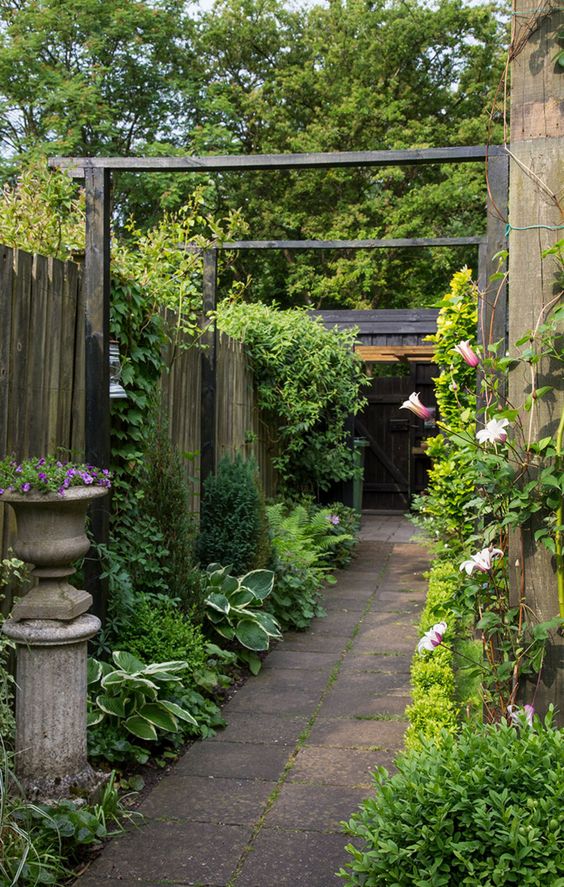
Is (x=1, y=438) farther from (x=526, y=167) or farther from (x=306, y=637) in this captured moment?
(x=306, y=637)

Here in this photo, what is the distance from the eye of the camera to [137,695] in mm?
4055

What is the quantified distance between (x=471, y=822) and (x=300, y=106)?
21905mm

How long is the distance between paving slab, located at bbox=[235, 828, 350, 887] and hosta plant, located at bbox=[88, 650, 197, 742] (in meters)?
0.85

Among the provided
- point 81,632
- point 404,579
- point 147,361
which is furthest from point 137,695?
point 404,579

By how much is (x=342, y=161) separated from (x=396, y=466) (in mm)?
11345

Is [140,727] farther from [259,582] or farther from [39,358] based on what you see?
[259,582]

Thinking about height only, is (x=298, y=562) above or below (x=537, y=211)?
below

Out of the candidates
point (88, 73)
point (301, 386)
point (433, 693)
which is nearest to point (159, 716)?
point (433, 693)

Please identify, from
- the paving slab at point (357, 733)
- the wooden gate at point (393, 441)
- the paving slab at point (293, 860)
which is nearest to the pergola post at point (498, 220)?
the paving slab at point (357, 733)

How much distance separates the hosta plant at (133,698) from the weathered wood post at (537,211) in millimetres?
1724

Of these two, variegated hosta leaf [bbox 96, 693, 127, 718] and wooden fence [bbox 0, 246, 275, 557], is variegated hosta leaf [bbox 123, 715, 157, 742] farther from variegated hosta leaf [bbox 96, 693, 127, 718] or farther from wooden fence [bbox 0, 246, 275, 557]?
wooden fence [bbox 0, 246, 275, 557]

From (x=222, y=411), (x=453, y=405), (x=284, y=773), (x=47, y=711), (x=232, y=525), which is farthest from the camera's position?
(x=453, y=405)

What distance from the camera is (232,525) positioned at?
650 centimetres

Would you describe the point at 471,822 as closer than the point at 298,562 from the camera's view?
Yes
